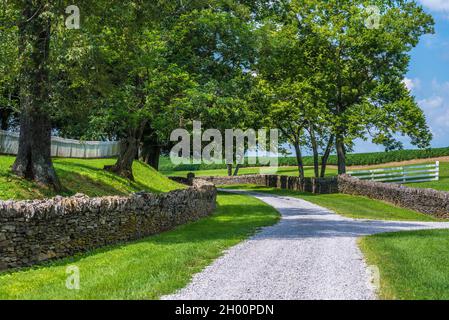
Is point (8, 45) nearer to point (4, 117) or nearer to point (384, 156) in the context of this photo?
point (4, 117)

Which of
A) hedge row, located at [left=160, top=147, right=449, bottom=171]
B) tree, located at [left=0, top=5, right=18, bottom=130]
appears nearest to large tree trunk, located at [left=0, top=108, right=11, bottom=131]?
tree, located at [left=0, top=5, right=18, bottom=130]

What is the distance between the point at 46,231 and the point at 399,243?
1074 centimetres

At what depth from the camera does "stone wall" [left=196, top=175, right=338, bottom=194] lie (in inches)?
2024

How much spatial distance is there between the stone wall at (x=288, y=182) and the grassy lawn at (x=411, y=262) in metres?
30.3

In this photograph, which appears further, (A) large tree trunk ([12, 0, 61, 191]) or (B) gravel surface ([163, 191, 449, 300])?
(A) large tree trunk ([12, 0, 61, 191])

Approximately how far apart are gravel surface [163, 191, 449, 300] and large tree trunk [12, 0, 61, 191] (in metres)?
10.5

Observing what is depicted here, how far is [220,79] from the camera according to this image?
40125mm

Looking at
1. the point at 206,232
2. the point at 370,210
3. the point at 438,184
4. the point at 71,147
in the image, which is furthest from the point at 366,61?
the point at 206,232

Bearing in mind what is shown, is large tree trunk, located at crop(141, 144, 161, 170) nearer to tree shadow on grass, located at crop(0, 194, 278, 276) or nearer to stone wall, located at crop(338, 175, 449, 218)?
A: stone wall, located at crop(338, 175, 449, 218)

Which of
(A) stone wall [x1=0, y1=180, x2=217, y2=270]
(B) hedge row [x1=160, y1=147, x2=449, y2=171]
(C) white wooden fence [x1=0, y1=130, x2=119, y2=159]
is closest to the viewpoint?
(A) stone wall [x1=0, y1=180, x2=217, y2=270]

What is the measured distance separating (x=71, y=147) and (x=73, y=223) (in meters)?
29.1

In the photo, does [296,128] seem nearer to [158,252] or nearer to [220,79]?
[220,79]

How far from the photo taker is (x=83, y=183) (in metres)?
29.7

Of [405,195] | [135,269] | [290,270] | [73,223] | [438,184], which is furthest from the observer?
[438,184]
